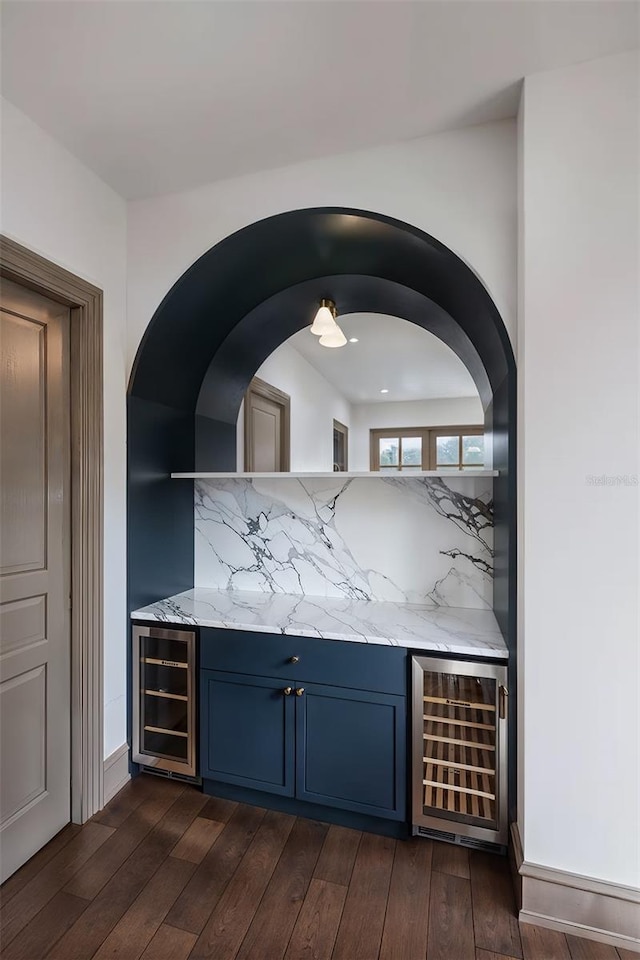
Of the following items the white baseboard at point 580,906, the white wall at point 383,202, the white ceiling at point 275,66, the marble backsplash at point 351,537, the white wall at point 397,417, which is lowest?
the white baseboard at point 580,906

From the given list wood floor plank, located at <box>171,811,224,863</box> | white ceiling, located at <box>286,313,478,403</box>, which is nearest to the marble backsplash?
white ceiling, located at <box>286,313,478,403</box>

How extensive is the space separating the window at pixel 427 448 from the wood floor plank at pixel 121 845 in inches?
85.3

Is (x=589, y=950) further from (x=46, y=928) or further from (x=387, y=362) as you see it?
(x=387, y=362)

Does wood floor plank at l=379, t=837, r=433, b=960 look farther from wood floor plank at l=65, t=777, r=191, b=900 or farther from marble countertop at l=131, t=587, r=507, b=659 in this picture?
wood floor plank at l=65, t=777, r=191, b=900

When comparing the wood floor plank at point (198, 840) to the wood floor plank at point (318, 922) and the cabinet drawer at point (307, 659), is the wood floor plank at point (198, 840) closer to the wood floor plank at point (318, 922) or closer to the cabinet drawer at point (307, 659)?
the wood floor plank at point (318, 922)

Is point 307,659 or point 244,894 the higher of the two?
point 307,659

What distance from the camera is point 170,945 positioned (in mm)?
1435

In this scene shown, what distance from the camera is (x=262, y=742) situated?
203cm

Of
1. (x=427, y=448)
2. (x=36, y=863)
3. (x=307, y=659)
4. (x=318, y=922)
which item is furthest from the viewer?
(x=427, y=448)

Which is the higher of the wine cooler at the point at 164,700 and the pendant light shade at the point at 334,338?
the pendant light shade at the point at 334,338

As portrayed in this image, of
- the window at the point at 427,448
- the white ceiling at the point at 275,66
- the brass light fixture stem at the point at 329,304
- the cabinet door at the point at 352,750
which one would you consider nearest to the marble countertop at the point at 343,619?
the cabinet door at the point at 352,750

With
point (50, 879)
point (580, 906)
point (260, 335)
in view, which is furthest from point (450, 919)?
point (260, 335)

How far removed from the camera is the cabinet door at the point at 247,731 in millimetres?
2000

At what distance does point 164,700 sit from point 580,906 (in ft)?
5.62
